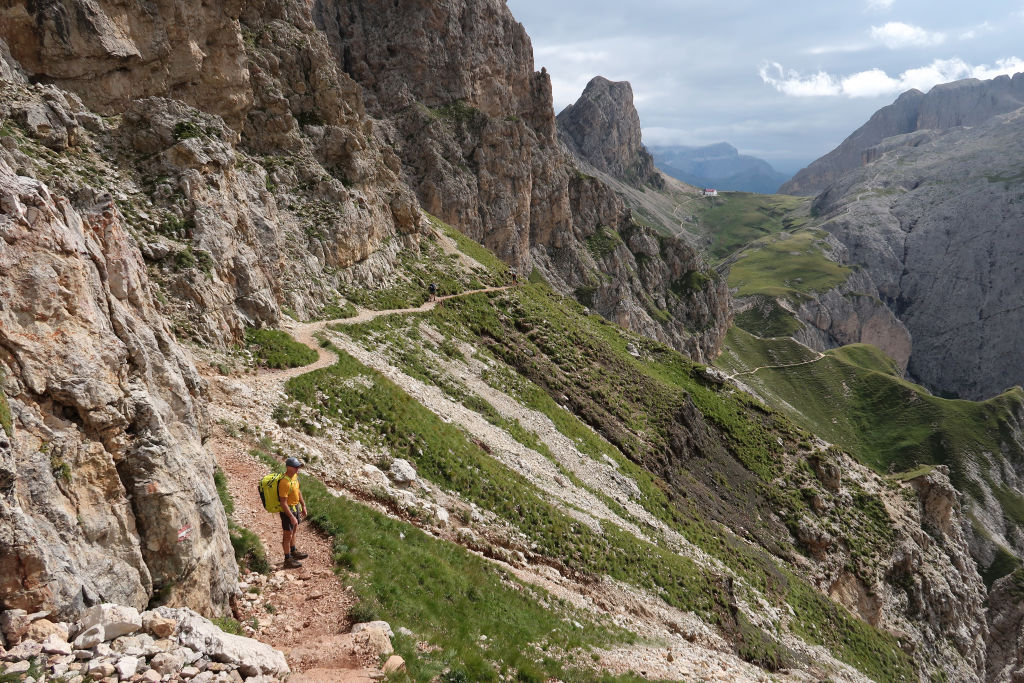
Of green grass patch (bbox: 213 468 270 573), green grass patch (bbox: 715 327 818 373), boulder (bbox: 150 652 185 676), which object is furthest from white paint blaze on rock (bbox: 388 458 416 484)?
green grass patch (bbox: 715 327 818 373)

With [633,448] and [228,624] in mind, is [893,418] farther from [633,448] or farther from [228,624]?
[228,624]

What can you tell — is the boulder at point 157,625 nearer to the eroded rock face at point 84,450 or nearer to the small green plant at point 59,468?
the eroded rock face at point 84,450

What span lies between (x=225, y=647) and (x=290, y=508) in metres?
5.19

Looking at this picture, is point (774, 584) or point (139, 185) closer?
point (139, 185)

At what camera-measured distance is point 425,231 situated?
64.9 metres

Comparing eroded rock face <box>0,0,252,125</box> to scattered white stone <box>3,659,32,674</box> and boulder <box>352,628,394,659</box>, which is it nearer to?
scattered white stone <box>3,659,32,674</box>

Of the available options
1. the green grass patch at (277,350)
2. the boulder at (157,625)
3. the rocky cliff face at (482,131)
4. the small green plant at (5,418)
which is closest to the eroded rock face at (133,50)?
the green grass patch at (277,350)

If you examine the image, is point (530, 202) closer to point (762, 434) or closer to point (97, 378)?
point (762, 434)

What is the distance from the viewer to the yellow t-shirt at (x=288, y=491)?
46.4ft

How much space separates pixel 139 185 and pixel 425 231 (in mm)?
35900

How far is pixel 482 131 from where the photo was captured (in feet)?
351

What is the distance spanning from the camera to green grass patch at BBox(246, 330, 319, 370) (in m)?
28.4

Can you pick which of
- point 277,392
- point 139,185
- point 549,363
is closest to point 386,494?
point 277,392

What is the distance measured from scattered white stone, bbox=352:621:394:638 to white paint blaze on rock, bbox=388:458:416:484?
1022 centimetres
